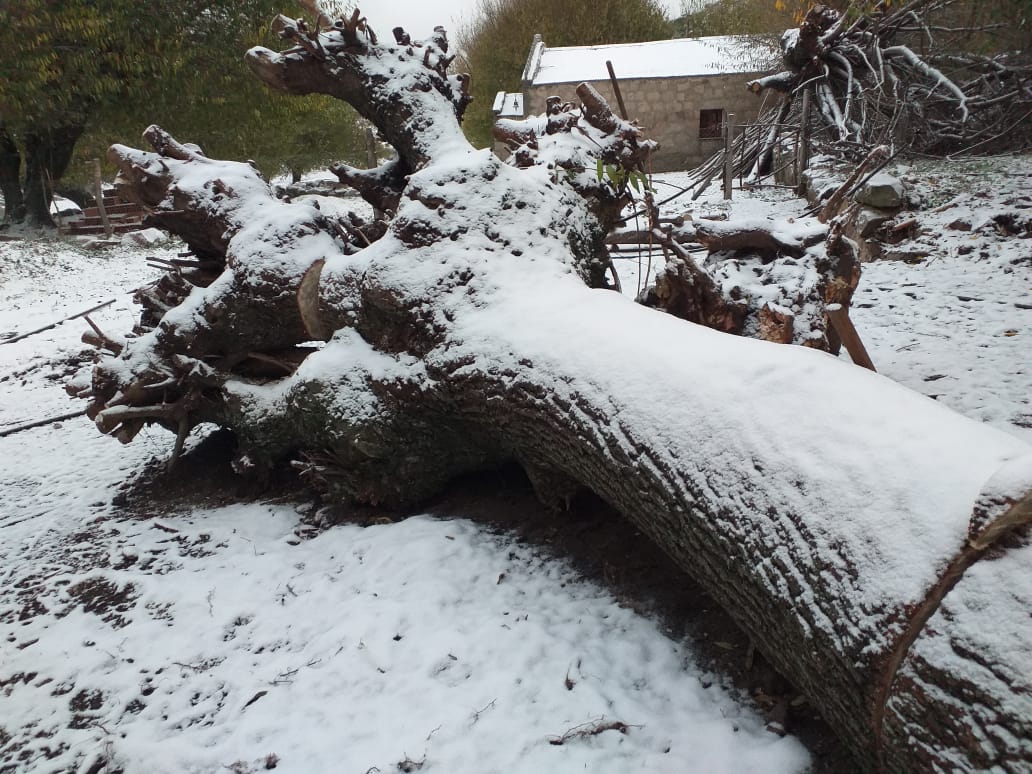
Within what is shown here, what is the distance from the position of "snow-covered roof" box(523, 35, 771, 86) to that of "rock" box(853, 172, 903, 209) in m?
9.75

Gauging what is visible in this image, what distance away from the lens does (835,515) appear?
1296mm

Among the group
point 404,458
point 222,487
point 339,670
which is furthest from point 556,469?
point 222,487

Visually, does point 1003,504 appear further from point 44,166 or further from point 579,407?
point 44,166

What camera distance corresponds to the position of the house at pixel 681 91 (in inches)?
563

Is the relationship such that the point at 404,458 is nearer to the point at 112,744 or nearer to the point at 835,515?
the point at 112,744

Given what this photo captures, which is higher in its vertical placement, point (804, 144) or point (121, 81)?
point (121, 81)

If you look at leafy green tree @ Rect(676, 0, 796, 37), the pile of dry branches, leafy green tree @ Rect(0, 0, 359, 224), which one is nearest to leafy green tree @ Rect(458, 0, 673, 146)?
leafy green tree @ Rect(676, 0, 796, 37)

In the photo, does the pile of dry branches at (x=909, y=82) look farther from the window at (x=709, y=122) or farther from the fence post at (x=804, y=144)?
the window at (x=709, y=122)

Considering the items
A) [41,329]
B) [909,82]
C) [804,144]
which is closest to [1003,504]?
[41,329]

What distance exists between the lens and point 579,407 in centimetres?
195

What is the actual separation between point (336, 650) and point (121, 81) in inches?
426

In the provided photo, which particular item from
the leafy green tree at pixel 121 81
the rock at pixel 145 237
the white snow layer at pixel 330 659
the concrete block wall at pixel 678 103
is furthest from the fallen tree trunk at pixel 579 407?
the concrete block wall at pixel 678 103

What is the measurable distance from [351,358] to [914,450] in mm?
2133

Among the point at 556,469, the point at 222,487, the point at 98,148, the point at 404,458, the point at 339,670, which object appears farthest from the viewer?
the point at 98,148
